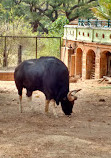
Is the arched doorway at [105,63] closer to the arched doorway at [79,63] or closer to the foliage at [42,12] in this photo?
the arched doorway at [79,63]

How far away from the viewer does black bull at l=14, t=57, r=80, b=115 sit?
10.4 m

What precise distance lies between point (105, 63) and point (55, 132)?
17.5m

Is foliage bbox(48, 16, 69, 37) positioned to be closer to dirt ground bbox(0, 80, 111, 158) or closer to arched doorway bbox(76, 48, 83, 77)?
arched doorway bbox(76, 48, 83, 77)

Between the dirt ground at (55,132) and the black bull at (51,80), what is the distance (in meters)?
0.58

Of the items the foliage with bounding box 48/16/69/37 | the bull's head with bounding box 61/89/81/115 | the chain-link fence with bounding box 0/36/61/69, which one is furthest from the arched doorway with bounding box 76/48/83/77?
the bull's head with bounding box 61/89/81/115

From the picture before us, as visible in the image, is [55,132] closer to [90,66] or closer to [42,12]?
[90,66]

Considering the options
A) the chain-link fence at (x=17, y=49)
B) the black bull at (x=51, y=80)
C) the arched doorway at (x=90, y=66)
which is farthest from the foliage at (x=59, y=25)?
the black bull at (x=51, y=80)

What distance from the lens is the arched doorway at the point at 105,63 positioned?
81.8 ft

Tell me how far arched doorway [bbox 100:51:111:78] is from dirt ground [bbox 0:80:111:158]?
11505 mm

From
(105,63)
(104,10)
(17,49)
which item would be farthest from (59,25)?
(104,10)

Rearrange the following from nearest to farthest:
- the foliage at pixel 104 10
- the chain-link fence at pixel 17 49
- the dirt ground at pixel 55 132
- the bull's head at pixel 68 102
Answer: the dirt ground at pixel 55 132 → the bull's head at pixel 68 102 → the foliage at pixel 104 10 → the chain-link fence at pixel 17 49

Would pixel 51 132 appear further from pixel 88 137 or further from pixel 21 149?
pixel 21 149

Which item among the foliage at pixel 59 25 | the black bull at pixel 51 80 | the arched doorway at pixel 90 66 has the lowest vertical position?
the arched doorway at pixel 90 66

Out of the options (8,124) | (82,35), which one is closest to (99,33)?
(82,35)
